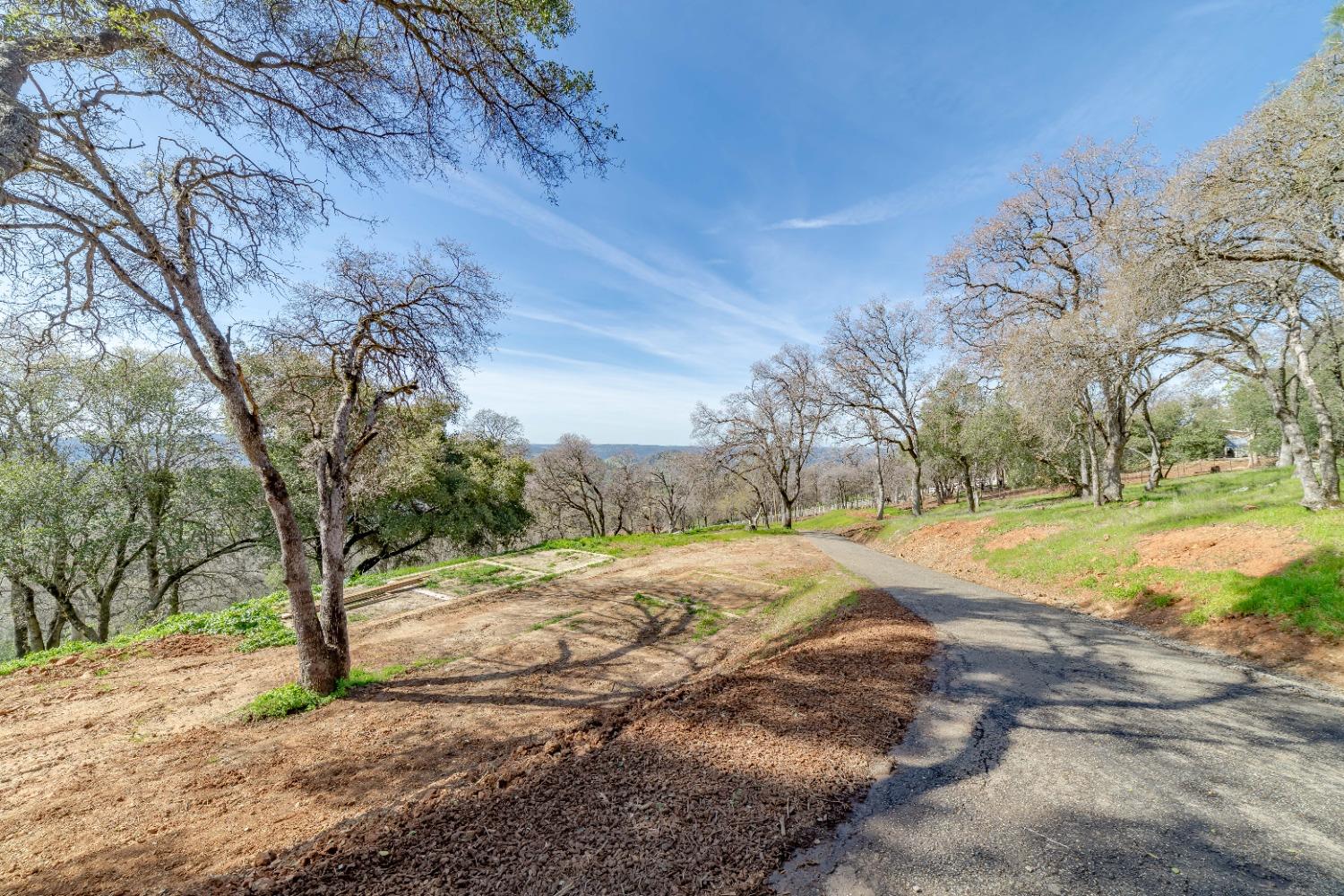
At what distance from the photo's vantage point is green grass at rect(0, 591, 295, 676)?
24.7ft

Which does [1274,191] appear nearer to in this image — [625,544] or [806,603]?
[806,603]

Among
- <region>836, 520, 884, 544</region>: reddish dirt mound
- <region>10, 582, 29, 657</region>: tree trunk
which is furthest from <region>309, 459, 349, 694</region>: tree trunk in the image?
<region>836, 520, 884, 544</region>: reddish dirt mound

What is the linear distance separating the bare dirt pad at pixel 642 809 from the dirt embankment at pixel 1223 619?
15.1ft

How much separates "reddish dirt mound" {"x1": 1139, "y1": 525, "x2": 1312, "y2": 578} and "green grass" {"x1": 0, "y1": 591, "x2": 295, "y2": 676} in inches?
613

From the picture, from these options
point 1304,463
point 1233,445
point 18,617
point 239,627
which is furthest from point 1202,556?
point 1233,445

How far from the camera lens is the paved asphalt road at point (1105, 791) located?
2500 millimetres

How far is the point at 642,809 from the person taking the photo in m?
3.13

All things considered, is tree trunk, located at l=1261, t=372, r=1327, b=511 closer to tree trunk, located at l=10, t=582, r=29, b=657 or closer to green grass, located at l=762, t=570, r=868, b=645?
green grass, located at l=762, t=570, r=868, b=645

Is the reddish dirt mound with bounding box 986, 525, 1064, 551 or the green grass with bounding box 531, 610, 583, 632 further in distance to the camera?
the reddish dirt mound with bounding box 986, 525, 1064, 551

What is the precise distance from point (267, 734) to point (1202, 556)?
1380 centimetres

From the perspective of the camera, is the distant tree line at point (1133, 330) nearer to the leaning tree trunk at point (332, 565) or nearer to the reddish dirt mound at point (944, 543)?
the reddish dirt mound at point (944, 543)

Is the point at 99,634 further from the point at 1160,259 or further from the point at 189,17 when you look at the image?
the point at 1160,259

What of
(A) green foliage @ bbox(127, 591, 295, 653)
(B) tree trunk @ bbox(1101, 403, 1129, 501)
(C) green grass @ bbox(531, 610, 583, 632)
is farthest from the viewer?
(B) tree trunk @ bbox(1101, 403, 1129, 501)

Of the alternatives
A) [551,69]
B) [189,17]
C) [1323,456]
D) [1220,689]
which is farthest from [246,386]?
[1323,456]
